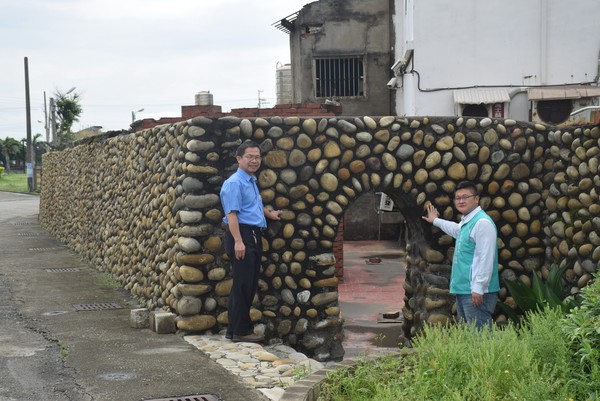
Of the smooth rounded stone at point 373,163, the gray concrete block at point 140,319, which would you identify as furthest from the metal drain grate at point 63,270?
the smooth rounded stone at point 373,163

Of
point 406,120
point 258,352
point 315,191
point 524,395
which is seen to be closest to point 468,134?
point 406,120

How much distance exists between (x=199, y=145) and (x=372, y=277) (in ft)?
28.2

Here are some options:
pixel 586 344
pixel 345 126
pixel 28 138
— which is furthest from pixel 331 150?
pixel 28 138

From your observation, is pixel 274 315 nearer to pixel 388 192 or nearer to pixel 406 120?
pixel 388 192

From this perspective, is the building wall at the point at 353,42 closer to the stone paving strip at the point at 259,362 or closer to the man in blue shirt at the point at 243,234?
the man in blue shirt at the point at 243,234

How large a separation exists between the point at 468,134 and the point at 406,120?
712mm

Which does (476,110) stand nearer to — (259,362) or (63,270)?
(63,270)

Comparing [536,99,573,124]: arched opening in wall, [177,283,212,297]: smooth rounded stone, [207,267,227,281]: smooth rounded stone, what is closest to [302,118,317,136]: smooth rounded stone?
[207,267,227,281]: smooth rounded stone

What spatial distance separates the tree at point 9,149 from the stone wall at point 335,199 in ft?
263

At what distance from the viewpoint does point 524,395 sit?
14.8ft

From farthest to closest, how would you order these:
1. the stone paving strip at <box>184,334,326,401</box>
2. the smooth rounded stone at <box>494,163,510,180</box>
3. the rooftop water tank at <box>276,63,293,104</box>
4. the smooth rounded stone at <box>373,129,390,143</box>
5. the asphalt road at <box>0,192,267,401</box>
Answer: the rooftop water tank at <box>276,63,293,104</box>
the smooth rounded stone at <box>494,163,510,180</box>
the smooth rounded stone at <box>373,129,390,143</box>
the stone paving strip at <box>184,334,326,401</box>
the asphalt road at <box>0,192,267,401</box>

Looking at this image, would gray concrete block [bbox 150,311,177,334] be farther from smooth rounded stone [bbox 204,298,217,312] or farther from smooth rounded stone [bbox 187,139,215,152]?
smooth rounded stone [bbox 187,139,215,152]

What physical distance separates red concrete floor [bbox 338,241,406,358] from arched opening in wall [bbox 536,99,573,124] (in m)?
4.72

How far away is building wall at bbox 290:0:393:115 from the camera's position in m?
24.7
